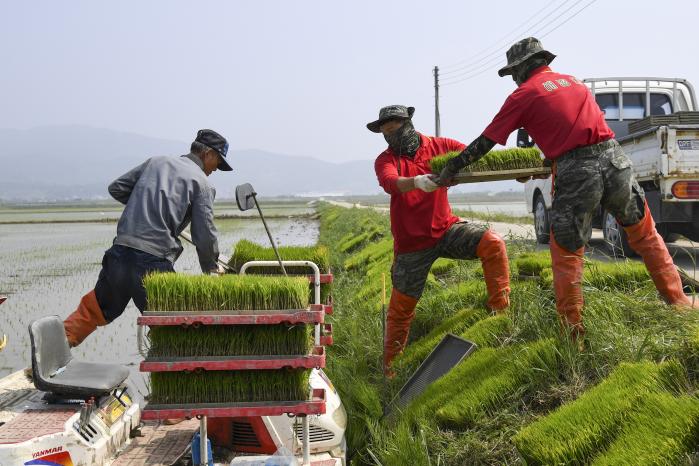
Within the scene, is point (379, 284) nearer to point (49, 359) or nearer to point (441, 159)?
point (441, 159)

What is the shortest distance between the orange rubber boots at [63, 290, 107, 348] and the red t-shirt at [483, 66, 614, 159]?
2958 mm

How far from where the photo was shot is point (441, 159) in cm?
→ 523

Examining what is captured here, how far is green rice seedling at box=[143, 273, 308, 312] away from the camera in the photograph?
11.6 ft

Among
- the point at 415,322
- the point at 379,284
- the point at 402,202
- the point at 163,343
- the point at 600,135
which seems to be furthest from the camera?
the point at 379,284

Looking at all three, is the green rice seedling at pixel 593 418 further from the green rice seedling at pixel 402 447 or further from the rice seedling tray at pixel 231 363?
the rice seedling tray at pixel 231 363

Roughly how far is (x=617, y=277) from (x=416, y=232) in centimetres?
164

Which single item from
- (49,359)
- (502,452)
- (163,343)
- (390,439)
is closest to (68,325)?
(49,359)

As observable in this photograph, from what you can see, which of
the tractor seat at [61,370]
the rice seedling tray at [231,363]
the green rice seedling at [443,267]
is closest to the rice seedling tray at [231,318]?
the rice seedling tray at [231,363]

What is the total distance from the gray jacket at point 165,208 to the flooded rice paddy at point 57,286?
3.55 meters

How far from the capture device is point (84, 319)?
505 centimetres

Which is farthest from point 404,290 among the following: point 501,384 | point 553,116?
point 553,116

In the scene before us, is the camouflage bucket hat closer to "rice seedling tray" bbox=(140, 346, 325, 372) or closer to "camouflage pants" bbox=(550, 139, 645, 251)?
"camouflage pants" bbox=(550, 139, 645, 251)

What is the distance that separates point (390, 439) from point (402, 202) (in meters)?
1.87

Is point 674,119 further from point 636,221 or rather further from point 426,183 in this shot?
point 426,183
